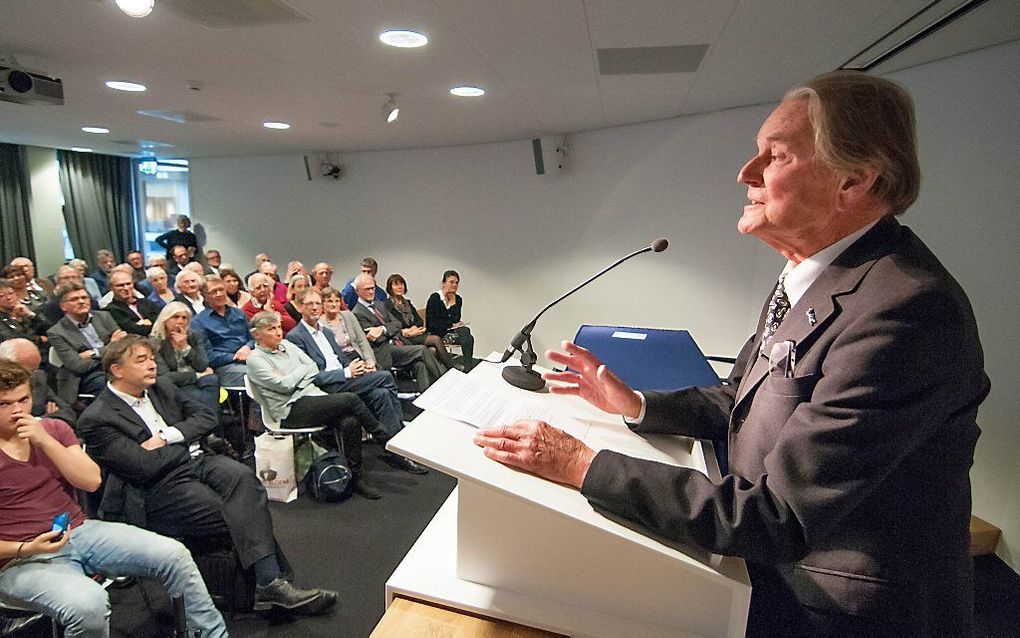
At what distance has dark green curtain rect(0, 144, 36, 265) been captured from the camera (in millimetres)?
7145

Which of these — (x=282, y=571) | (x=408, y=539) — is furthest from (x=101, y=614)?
(x=408, y=539)

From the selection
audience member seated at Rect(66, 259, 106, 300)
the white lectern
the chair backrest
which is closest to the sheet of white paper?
the white lectern

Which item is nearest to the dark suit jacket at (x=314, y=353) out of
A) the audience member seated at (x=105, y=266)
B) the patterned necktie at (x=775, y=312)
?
the patterned necktie at (x=775, y=312)

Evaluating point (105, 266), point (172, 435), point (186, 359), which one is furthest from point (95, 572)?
point (105, 266)

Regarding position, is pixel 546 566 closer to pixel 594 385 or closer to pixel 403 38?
pixel 594 385

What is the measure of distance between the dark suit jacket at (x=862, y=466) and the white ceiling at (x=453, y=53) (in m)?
1.64

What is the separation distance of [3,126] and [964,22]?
7.84 meters

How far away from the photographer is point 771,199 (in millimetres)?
848

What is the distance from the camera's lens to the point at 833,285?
2.59ft

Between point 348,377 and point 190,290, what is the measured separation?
2.03 meters

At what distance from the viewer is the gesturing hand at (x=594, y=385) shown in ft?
3.50

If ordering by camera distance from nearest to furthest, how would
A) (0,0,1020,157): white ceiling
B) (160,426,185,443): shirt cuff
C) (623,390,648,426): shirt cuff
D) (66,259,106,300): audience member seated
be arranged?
(623,390,648,426): shirt cuff < (0,0,1020,157): white ceiling < (160,426,185,443): shirt cuff < (66,259,106,300): audience member seated

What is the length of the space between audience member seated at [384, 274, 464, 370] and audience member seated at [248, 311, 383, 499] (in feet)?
5.55

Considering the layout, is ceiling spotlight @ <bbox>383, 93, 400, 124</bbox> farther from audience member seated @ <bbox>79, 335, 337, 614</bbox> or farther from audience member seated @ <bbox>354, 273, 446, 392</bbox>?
audience member seated @ <bbox>79, 335, 337, 614</bbox>
